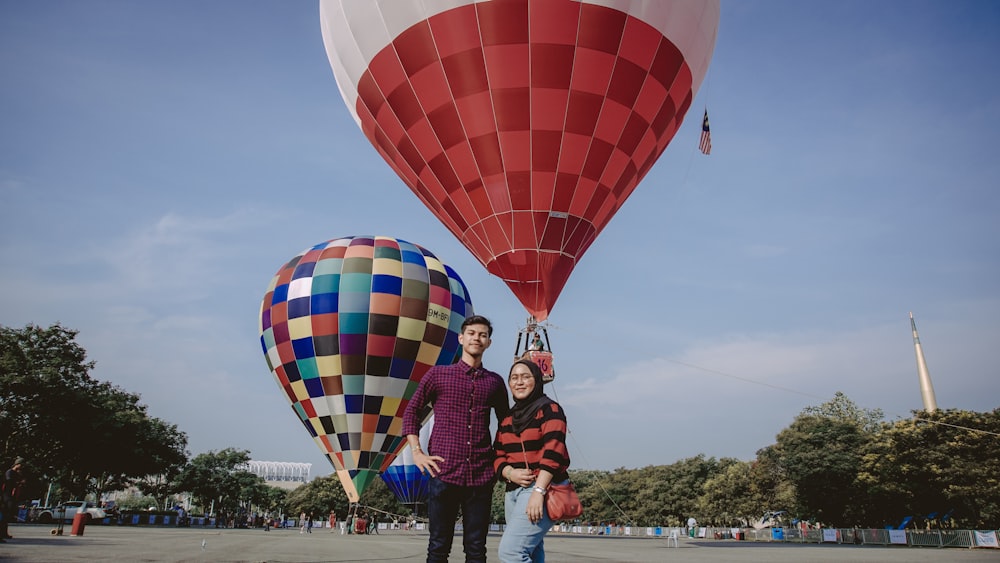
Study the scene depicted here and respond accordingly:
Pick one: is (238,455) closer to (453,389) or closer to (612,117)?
(612,117)

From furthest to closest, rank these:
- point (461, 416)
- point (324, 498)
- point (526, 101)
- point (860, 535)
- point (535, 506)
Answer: point (324, 498), point (860, 535), point (526, 101), point (461, 416), point (535, 506)

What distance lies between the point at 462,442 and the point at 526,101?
10.8 meters

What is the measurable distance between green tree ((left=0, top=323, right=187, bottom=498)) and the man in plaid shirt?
3163 cm

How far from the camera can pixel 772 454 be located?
4966 centimetres

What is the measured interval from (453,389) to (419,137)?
36.8 feet

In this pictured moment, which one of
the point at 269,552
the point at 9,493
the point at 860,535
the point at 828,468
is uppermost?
the point at 828,468

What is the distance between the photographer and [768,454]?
51.7 metres

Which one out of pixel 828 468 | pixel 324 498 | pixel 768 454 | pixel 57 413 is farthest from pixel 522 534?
pixel 324 498

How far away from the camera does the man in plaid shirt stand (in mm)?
4293

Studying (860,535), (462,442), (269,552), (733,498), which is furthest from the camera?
(733,498)

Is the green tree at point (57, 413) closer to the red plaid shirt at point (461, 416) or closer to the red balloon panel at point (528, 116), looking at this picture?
the red balloon panel at point (528, 116)

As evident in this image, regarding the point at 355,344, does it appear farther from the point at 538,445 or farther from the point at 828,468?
the point at 828,468

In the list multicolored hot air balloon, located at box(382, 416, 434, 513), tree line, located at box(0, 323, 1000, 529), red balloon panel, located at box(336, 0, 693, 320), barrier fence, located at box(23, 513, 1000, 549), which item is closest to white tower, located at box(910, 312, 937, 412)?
tree line, located at box(0, 323, 1000, 529)

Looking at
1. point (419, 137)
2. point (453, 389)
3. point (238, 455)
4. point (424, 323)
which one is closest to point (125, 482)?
point (238, 455)
